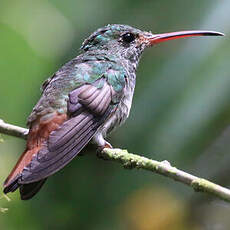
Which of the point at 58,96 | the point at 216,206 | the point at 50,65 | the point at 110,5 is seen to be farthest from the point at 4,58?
the point at 216,206

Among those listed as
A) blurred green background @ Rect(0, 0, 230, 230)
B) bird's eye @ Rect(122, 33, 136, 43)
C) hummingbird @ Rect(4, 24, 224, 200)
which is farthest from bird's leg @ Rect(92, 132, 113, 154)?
bird's eye @ Rect(122, 33, 136, 43)

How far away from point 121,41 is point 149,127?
2.32ft

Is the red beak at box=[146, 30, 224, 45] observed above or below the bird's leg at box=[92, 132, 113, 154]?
above

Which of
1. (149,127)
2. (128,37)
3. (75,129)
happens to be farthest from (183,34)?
(75,129)

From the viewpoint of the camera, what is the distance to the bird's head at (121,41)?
4.63 metres

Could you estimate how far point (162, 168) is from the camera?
10.0 ft

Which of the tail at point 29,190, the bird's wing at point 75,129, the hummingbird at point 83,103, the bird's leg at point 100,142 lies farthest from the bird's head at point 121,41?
the tail at point 29,190

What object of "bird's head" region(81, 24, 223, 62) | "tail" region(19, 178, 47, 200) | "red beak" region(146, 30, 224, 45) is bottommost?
"tail" region(19, 178, 47, 200)

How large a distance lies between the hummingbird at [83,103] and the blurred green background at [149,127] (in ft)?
0.60

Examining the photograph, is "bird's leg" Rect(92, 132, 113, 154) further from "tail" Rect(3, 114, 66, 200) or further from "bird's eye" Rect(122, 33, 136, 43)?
"bird's eye" Rect(122, 33, 136, 43)

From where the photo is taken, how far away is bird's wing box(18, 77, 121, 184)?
11.2ft

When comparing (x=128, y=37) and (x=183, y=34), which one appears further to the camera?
(x=128, y=37)

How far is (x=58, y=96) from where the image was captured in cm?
405

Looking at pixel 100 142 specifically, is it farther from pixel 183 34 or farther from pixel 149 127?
pixel 183 34
